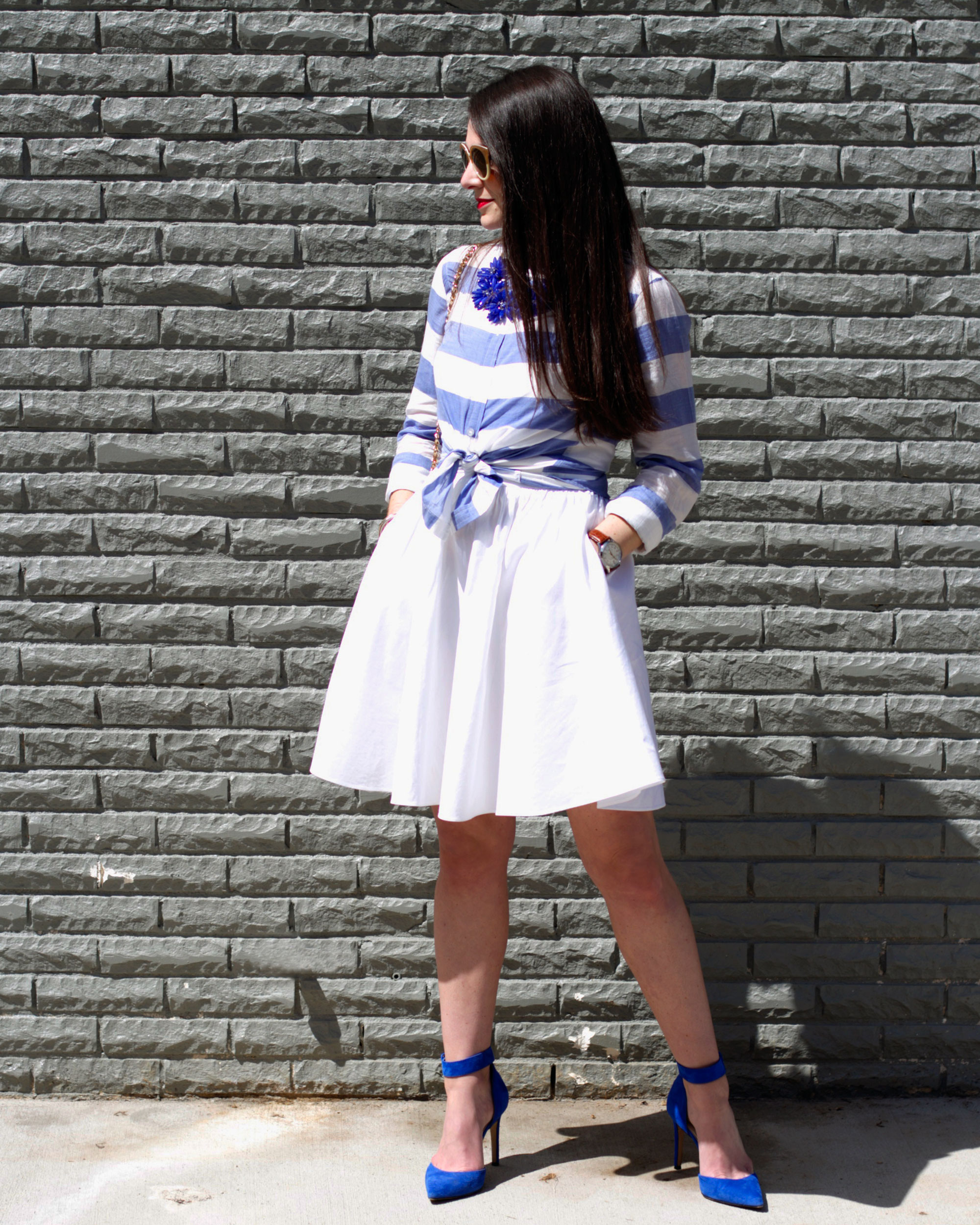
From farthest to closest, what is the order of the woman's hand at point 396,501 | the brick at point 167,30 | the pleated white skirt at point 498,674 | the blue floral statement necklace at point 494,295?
the brick at point 167,30
the woman's hand at point 396,501
the blue floral statement necklace at point 494,295
the pleated white skirt at point 498,674

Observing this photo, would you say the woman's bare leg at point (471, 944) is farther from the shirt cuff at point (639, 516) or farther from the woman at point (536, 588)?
the shirt cuff at point (639, 516)

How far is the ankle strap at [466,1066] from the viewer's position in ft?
7.31

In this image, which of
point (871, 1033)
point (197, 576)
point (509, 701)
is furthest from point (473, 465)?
point (871, 1033)

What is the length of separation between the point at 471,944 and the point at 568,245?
137 centimetres

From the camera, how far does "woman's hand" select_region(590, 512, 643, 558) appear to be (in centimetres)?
205

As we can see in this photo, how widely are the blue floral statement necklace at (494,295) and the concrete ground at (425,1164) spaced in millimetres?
1708

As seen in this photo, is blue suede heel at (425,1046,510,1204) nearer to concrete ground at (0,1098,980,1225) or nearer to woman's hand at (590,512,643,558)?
concrete ground at (0,1098,980,1225)

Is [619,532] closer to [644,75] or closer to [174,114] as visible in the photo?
[644,75]

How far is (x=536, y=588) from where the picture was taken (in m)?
2.04

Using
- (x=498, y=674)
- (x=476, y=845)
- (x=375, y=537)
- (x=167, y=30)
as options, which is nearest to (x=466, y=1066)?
(x=476, y=845)

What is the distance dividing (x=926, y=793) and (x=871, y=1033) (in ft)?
1.95

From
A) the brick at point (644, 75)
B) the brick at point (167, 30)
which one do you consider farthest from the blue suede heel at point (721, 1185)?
the brick at point (167, 30)

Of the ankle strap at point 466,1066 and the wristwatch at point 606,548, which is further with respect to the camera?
the ankle strap at point 466,1066

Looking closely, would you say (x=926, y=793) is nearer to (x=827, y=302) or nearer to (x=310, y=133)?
(x=827, y=302)
